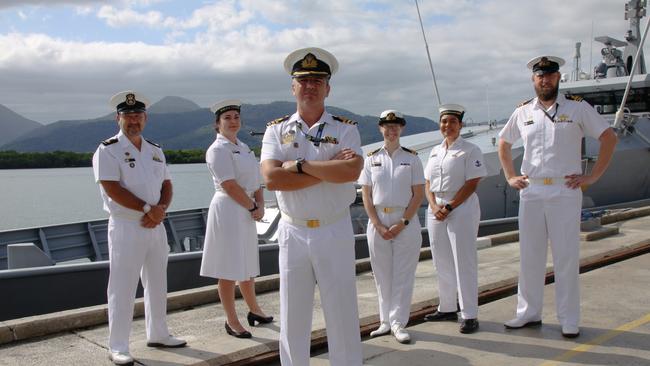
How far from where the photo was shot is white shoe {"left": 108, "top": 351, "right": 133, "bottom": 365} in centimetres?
392

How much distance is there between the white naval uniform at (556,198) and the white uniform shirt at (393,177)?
0.87 m

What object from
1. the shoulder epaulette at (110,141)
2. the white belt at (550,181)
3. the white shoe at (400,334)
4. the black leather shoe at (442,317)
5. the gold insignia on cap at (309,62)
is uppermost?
the gold insignia on cap at (309,62)

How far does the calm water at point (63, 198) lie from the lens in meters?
13.0

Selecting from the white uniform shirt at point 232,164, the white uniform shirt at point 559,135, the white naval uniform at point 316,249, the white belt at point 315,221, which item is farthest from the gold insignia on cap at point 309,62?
the white uniform shirt at point 559,135

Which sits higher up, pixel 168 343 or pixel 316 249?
pixel 316 249

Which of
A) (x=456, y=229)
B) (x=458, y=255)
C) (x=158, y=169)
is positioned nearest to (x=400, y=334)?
(x=458, y=255)

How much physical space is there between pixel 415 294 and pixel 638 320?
2.00 m

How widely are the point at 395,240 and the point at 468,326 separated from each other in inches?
34.8

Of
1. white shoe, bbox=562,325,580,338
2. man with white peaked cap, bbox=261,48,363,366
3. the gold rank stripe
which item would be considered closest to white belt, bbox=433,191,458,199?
white shoe, bbox=562,325,580,338

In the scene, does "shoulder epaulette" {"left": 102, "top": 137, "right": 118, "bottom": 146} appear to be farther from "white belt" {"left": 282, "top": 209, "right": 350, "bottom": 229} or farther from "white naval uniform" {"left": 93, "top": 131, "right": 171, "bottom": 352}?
"white belt" {"left": 282, "top": 209, "right": 350, "bottom": 229}

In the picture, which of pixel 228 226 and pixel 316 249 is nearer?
pixel 316 249

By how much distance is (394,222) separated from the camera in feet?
15.5

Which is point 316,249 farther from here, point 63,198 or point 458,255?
point 63,198

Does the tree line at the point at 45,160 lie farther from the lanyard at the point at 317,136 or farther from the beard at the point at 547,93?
the lanyard at the point at 317,136
